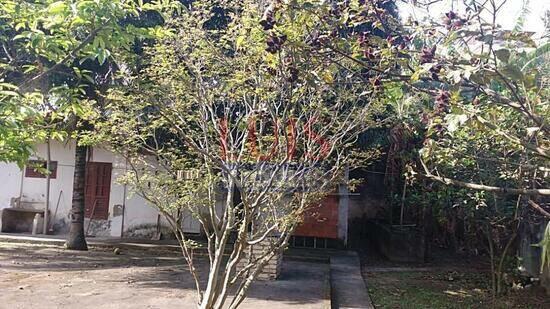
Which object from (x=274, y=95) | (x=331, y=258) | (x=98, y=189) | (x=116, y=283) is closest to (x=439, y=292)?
(x=331, y=258)

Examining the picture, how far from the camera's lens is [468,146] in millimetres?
6078

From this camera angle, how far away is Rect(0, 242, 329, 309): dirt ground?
21.3 feet

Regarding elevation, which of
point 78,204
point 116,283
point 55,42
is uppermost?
point 55,42

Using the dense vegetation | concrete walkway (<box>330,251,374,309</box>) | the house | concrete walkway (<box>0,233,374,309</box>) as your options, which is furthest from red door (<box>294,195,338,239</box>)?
the dense vegetation

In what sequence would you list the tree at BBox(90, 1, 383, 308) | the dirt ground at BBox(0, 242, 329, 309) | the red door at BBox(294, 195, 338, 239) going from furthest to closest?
the red door at BBox(294, 195, 338, 239) < the dirt ground at BBox(0, 242, 329, 309) < the tree at BBox(90, 1, 383, 308)

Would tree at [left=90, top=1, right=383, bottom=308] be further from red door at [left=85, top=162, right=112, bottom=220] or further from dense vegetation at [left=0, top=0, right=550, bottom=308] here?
red door at [left=85, top=162, right=112, bottom=220]

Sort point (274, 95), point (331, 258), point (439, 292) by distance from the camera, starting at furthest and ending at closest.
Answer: point (331, 258)
point (439, 292)
point (274, 95)

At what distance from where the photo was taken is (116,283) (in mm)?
7656

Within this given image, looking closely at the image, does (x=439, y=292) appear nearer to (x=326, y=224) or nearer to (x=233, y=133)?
(x=326, y=224)

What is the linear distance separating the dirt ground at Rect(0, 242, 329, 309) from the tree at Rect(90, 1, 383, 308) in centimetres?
164

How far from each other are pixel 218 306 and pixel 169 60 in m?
2.37

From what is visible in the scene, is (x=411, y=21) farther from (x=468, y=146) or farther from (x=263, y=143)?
(x=468, y=146)

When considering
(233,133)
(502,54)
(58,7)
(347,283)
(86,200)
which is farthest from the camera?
(86,200)

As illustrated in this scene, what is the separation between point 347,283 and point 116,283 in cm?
355
